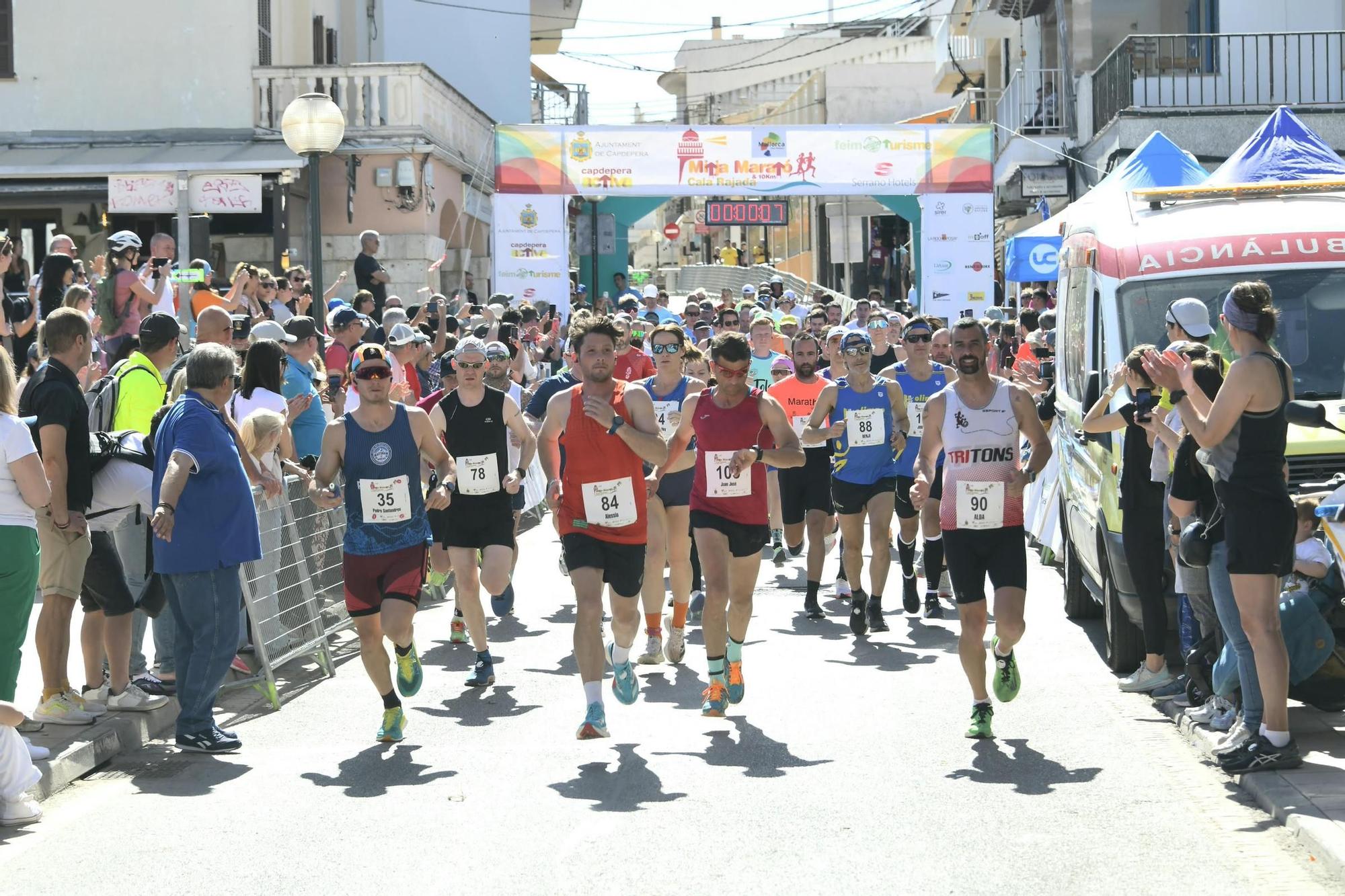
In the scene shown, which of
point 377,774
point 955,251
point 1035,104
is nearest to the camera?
point 377,774

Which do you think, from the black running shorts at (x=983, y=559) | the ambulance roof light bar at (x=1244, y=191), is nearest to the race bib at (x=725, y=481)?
the black running shorts at (x=983, y=559)

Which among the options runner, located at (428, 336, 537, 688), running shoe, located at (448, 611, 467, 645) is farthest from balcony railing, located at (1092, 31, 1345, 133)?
runner, located at (428, 336, 537, 688)

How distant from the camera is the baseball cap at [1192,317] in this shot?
28.1 ft

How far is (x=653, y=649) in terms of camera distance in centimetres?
1053

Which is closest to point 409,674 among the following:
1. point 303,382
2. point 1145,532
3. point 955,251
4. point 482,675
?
point 482,675

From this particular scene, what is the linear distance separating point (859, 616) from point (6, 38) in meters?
20.5

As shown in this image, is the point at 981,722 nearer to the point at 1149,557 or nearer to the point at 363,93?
the point at 1149,557

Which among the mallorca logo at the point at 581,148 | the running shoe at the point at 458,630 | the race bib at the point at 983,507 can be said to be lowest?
the running shoe at the point at 458,630

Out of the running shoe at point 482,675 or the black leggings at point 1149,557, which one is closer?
the black leggings at point 1149,557

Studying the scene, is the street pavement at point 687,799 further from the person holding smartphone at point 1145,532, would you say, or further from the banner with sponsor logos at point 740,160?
the banner with sponsor logos at point 740,160

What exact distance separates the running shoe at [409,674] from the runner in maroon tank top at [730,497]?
4.94 ft

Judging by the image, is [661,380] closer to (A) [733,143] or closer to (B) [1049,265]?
(B) [1049,265]

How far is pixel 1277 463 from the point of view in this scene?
24.0 feet

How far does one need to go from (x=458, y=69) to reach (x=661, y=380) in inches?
1127
